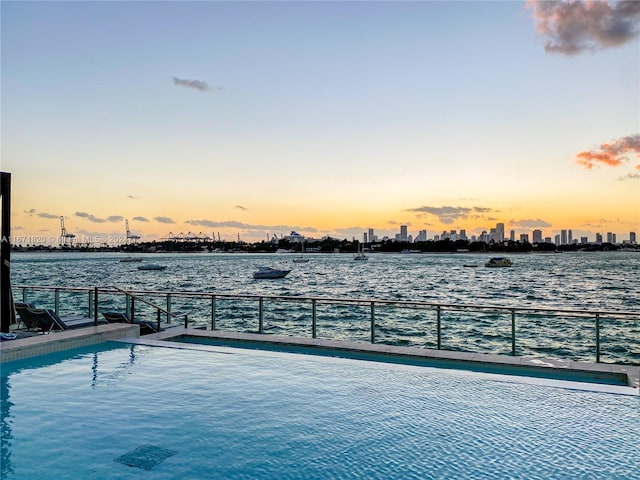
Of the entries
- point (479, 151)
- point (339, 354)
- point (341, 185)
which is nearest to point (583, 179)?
point (479, 151)

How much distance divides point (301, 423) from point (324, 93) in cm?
1695

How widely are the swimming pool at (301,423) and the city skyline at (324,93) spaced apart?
237 inches

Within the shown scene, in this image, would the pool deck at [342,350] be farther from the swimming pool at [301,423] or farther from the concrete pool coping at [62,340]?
the swimming pool at [301,423]

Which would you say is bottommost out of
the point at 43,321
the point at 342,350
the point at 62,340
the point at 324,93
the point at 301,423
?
the point at 301,423

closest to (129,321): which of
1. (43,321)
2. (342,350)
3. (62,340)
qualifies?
(43,321)

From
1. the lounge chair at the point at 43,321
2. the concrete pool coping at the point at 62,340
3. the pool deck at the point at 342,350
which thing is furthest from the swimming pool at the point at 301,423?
the lounge chair at the point at 43,321

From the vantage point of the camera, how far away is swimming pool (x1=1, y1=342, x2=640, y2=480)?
198 inches

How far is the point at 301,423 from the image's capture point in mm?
6266

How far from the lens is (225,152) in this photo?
26297 millimetres

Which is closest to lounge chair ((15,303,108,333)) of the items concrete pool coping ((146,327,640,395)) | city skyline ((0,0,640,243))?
concrete pool coping ((146,327,640,395))

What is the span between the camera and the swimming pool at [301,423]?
5023 mm

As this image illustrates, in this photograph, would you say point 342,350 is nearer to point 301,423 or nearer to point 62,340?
point 301,423

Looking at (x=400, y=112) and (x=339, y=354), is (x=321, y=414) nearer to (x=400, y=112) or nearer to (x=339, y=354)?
(x=339, y=354)

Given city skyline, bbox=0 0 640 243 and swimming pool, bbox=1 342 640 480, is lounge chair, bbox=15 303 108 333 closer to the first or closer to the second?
swimming pool, bbox=1 342 640 480
